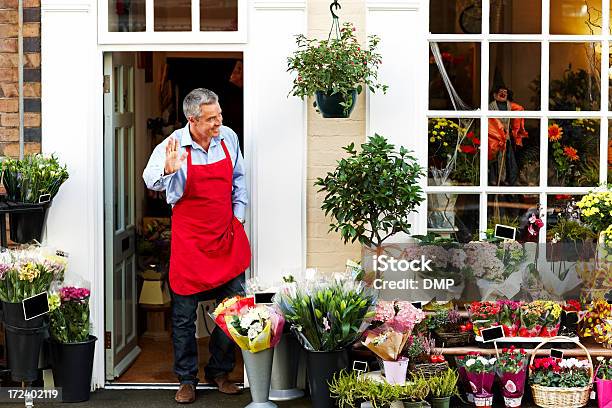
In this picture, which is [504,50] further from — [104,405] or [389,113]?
[104,405]

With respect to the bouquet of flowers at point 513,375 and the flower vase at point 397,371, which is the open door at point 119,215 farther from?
the bouquet of flowers at point 513,375

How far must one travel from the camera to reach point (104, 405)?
7.12 m

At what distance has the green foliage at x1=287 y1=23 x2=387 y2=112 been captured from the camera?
688 centimetres

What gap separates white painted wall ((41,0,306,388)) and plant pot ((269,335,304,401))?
548 mm

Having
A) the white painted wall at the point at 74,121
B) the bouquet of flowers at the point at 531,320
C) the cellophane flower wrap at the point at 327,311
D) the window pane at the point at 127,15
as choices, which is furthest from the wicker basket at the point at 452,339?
the window pane at the point at 127,15

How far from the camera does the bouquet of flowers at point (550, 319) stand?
7.04 meters

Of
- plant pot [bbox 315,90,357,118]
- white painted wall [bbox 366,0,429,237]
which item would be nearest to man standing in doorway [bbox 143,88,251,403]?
plant pot [bbox 315,90,357,118]

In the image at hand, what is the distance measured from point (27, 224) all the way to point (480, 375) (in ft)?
9.80

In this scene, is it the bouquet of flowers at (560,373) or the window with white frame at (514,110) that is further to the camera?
the window with white frame at (514,110)

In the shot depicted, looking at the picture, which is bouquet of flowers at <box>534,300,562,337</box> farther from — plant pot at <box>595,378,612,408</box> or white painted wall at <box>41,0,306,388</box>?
white painted wall at <box>41,0,306,388</box>

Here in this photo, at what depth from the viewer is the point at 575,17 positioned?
7391 mm

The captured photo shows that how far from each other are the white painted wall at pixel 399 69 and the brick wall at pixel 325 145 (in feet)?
0.30

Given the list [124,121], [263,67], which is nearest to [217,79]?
[124,121]

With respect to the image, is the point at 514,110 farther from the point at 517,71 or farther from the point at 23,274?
the point at 23,274
